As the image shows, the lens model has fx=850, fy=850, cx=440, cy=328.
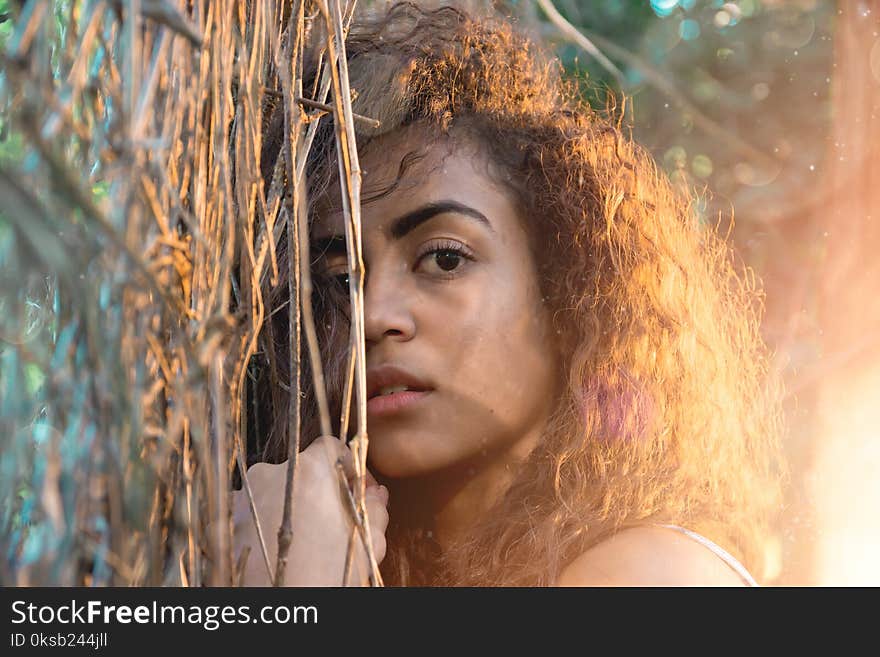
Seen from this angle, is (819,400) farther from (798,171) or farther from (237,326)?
(237,326)

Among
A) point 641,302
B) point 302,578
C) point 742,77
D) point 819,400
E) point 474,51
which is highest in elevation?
point 742,77

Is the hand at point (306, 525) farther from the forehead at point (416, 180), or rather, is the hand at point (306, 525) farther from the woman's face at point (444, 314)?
the forehead at point (416, 180)

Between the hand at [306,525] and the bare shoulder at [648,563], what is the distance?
237mm

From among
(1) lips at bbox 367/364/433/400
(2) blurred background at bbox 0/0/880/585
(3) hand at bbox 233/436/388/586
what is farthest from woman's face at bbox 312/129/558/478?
(2) blurred background at bbox 0/0/880/585

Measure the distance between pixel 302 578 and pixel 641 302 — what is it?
0.61m

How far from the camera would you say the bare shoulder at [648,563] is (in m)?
0.92

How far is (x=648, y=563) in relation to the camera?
93 centimetres

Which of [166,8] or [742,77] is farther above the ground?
[742,77]

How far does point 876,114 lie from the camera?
247 cm

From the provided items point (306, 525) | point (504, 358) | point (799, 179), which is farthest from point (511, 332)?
point (799, 179)

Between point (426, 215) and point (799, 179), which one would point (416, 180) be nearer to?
point (426, 215)

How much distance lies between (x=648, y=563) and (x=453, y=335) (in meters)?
0.35

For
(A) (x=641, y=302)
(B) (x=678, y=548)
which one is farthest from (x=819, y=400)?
(B) (x=678, y=548)

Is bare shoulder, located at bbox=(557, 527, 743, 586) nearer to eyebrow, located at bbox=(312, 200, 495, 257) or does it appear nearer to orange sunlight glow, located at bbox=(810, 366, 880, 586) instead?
eyebrow, located at bbox=(312, 200, 495, 257)
